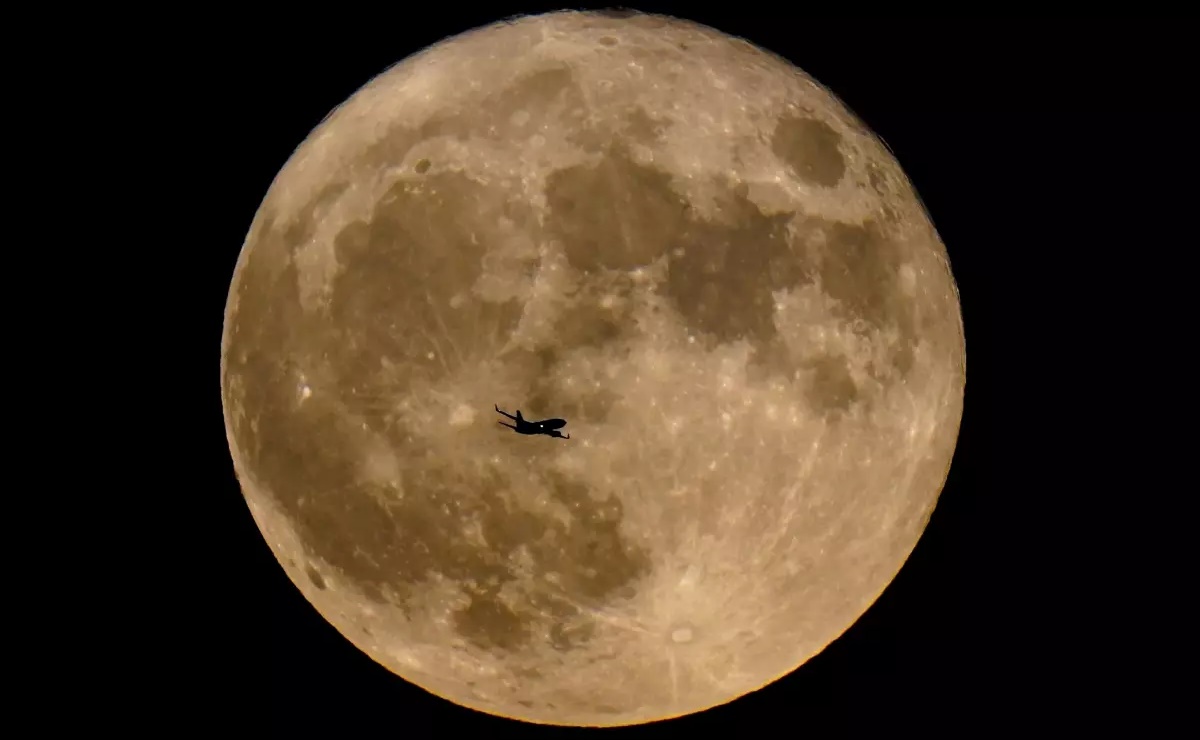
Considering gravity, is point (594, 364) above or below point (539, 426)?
above

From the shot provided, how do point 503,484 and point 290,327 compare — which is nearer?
point 503,484

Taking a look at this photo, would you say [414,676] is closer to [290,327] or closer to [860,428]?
[290,327]

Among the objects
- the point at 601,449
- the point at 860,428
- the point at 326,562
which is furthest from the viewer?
the point at 326,562

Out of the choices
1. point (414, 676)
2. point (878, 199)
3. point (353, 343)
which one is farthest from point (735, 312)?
point (414, 676)
